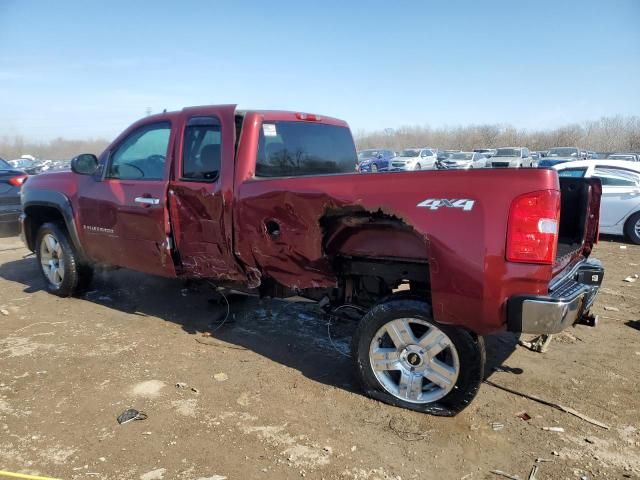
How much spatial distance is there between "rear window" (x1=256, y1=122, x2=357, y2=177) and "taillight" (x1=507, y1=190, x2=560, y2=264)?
1.99 meters

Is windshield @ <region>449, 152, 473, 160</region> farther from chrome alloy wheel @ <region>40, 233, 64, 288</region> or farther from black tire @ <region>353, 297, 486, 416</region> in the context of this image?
black tire @ <region>353, 297, 486, 416</region>

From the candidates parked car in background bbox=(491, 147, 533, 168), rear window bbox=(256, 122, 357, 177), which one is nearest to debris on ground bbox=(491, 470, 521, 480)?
rear window bbox=(256, 122, 357, 177)

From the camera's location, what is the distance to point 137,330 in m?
4.63

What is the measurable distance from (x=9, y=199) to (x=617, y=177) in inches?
488

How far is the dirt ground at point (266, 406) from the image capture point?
263 cm

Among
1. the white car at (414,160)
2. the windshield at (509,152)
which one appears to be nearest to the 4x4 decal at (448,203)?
the white car at (414,160)

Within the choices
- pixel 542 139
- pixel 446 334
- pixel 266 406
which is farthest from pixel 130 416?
pixel 542 139

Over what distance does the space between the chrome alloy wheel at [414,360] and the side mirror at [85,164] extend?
344cm

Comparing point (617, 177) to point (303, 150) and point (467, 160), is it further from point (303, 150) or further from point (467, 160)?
point (467, 160)

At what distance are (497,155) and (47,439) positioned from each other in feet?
97.1

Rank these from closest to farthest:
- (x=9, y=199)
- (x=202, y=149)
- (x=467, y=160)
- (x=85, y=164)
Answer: (x=202, y=149)
(x=85, y=164)
(x=9, y=199)
(x=467, y=160)

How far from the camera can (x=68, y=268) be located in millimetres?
5402

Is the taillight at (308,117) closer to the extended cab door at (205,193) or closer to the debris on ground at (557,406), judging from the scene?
the extended cab door at (205,193)

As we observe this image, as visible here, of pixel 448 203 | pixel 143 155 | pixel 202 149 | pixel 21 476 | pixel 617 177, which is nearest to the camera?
pixel 21 476
